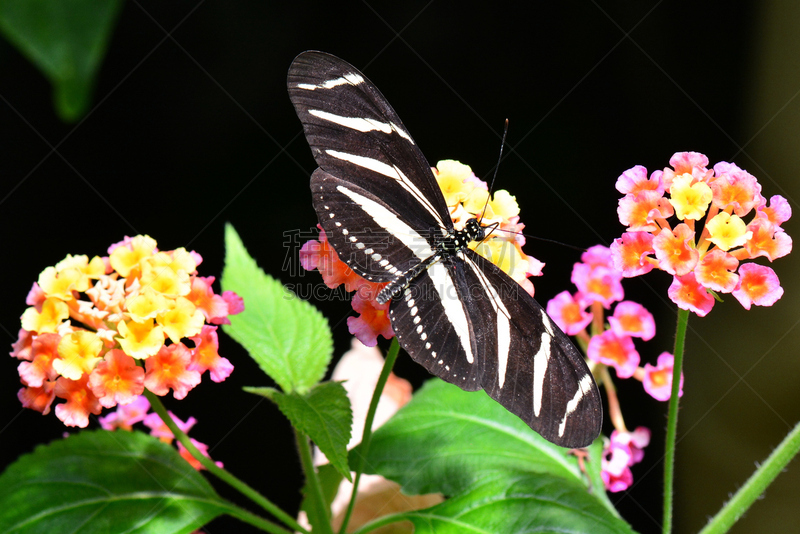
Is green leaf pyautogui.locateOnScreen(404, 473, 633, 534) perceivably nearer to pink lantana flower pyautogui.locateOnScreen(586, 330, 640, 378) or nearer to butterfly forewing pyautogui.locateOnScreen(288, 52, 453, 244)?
pink lantana flower pyautogui.locateOnScreen(586, 330, 640, 378)

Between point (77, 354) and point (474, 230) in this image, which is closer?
point (77, 354)

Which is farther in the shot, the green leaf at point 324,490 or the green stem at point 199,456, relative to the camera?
the green leaf at point 324,490

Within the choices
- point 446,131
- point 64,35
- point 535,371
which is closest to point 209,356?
point 535,371

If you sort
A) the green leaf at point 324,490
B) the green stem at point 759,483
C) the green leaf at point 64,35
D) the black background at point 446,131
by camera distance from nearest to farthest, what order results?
the green leaf at point 64,35 → the green stem at point 759,483 → the green leaf at point 324,490 → the black background at point 446,131

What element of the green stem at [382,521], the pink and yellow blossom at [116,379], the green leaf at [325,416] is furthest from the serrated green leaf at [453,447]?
the pink and yellow blossom at [116,379]

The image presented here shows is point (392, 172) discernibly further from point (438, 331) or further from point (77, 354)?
point (77, 354)

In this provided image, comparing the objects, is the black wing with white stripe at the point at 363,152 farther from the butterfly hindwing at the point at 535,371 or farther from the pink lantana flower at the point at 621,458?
the pink lantana flower at the point at 621,458

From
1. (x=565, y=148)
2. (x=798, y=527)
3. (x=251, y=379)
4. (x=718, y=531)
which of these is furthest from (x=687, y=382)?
(x=251, y=379)
